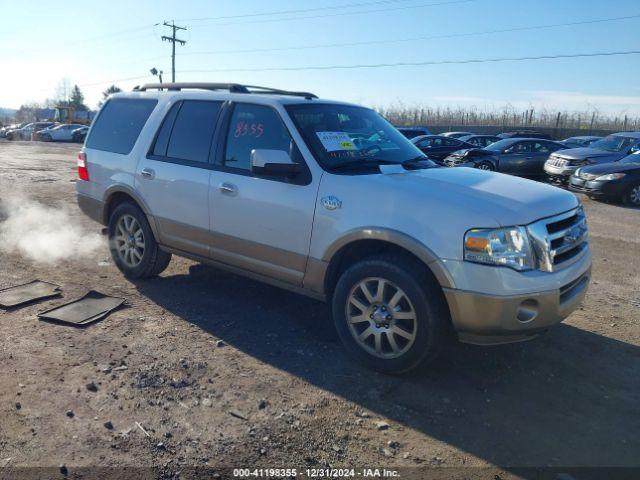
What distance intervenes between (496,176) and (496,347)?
4.66 feet

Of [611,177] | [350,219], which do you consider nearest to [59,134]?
[611,177]

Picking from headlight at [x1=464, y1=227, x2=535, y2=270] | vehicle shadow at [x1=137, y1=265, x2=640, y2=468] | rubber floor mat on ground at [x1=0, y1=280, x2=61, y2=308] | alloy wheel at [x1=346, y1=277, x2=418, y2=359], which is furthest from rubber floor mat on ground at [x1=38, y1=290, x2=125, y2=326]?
headlight at [x1=464, y1=227, x2=535, y2=270]

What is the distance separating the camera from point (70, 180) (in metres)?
13.9

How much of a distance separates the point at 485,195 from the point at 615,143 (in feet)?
49.3

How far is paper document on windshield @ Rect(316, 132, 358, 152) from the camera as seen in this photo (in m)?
4.20

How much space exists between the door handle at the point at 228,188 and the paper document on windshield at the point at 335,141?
→ 0.85 meters

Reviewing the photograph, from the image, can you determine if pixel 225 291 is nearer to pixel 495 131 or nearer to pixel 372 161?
pixel 372 161

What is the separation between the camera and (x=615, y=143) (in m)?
16.1

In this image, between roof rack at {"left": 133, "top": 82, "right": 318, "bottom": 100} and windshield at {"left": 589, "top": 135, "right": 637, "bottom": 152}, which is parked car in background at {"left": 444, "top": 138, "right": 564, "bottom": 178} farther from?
roof rack at {"left": 133, "top": 82, "right": 318, "bottom": 100}

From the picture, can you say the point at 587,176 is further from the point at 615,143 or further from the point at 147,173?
the point at 147,173

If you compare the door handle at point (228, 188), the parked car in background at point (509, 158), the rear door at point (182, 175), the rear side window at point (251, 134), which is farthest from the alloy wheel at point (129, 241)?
the parked car in background at point (509, 158)

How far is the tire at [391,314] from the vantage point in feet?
11.6

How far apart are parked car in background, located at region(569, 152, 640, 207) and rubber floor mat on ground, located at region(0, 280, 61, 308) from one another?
1183 centimetres

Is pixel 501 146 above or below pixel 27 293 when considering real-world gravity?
above
